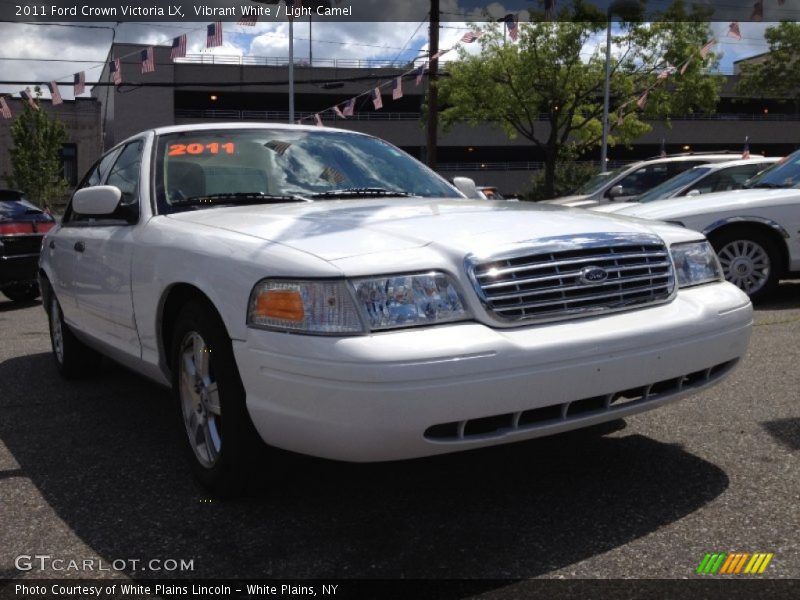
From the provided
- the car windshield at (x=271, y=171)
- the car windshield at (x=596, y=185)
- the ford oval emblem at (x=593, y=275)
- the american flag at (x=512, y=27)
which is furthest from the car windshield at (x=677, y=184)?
the american flag at (x=512, y=27)

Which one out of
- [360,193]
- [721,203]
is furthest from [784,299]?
[360,193]

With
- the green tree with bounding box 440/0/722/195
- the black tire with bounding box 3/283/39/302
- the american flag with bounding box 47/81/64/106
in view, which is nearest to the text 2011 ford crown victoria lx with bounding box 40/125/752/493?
the black tire with bounding box 3/283/39/302

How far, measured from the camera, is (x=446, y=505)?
9.87 feet

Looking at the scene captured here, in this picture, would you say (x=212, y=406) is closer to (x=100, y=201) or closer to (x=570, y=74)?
(x=100, y=201)

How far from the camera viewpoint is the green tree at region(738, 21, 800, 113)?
1481 inches

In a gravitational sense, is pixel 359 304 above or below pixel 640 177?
below

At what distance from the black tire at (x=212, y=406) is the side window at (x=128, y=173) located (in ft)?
3.46

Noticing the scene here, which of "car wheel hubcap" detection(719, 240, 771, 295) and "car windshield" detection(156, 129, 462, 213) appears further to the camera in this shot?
"car wheel hubcap" detection(719, 240, 771, 295)

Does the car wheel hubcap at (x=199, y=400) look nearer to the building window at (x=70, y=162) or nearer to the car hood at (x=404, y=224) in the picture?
the car hood at (x=404, y=224)

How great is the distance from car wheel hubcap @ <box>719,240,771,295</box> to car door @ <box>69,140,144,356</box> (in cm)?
542

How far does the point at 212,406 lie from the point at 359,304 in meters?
0.86

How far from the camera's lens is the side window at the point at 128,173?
4.13m

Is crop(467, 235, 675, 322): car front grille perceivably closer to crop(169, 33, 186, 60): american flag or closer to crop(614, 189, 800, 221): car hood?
crop(614, 189, 800, 221): car hood

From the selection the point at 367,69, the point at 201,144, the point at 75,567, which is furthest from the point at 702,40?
the point at 75,567
